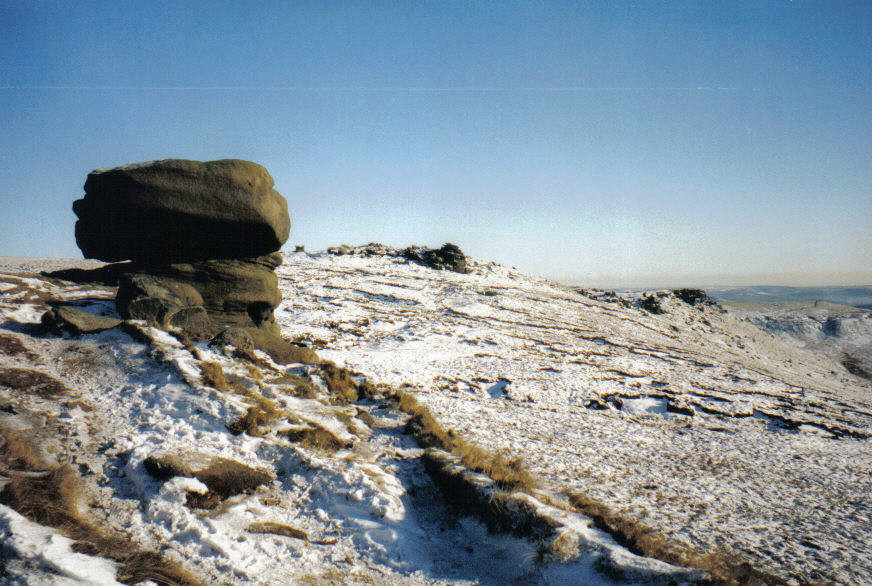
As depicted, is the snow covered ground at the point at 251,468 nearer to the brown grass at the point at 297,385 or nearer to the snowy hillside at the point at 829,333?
the brown grass at the point at 297,385

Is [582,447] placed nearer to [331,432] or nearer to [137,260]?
[331,432]

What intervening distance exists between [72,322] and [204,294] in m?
3.66

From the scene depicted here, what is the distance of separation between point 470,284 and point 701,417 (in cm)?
2303

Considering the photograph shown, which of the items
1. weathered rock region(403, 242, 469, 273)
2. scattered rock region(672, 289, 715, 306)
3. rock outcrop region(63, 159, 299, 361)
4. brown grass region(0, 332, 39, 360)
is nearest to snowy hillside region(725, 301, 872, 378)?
scattered rock region(672, 289, 715, 306)

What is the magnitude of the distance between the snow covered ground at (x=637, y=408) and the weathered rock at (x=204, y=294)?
3.11m

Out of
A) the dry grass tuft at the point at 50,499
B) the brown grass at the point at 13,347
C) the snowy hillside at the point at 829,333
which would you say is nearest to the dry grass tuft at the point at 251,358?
the brown grass at the point at 13,347

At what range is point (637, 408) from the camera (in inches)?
560

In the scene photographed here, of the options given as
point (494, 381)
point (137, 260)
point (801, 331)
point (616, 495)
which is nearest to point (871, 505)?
point (616, 495)

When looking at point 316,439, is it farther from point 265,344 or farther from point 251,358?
point 265,344

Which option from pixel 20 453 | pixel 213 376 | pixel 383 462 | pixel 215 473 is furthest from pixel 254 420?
pixel 20 453

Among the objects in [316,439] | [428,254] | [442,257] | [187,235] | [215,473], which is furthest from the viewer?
[428,254]

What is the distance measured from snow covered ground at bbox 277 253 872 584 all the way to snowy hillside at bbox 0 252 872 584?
76 millimetres

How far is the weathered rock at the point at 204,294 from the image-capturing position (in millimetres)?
12297

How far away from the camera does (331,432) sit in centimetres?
868
